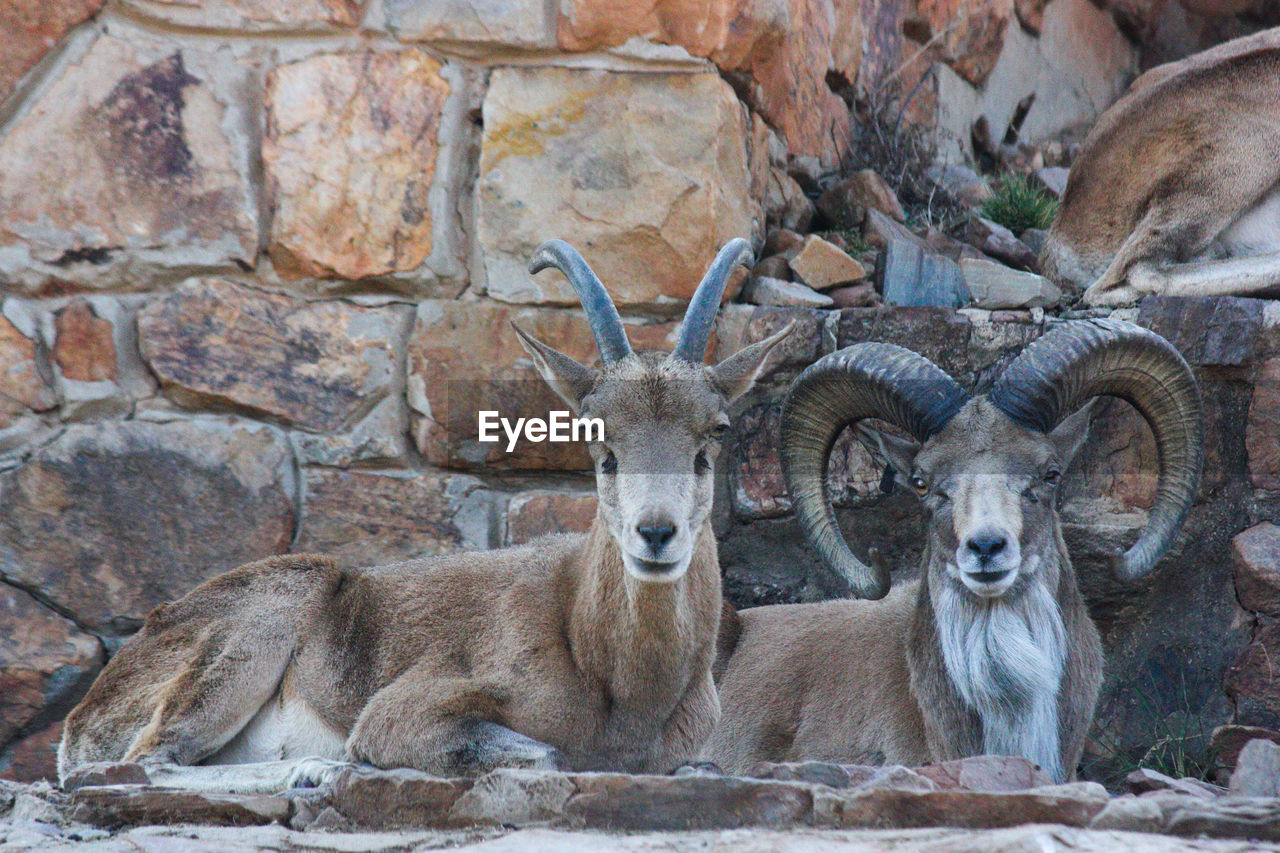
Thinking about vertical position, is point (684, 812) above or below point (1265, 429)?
below

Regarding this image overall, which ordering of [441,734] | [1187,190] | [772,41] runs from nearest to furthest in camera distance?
[441,734] < [772,41] < [1187,190]

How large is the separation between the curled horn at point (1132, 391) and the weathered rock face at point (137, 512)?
3.34 m

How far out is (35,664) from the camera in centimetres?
539

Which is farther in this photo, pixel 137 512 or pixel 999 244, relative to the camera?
pixel 999 244

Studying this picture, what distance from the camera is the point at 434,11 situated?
19.1 feet

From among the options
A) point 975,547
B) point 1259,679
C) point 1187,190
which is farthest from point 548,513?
point 1187,190

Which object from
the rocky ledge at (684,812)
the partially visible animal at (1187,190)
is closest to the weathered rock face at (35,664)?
the rocky ledge at (684,812)

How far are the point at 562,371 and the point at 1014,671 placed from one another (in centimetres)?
216

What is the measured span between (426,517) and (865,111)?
13.3 feet

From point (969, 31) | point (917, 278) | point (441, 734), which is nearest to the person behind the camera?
point (441, 734)

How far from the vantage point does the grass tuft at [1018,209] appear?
7.82m

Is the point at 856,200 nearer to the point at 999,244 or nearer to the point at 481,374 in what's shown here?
the point at 999,244

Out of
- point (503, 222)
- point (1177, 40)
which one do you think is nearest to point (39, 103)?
point (503, 222)

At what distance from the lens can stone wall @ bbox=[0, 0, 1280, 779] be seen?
5.62m
